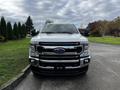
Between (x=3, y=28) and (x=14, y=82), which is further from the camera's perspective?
(x=3, y=28)

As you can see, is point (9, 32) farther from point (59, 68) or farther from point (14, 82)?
point (14, 82)

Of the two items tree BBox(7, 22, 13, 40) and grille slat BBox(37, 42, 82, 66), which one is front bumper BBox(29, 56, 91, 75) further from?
tree BBox(7, 22, 13, 40)

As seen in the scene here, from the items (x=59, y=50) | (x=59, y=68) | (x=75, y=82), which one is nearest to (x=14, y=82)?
(x=59, y=68)

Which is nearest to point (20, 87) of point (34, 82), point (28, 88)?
point (28, 88)

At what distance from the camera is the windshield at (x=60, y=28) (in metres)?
9.65

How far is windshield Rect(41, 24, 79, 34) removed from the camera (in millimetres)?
9651

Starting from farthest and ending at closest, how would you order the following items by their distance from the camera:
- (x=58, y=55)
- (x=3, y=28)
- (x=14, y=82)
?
(x=3, y=28) < (x=58, y=55) < (x=14, y=82)

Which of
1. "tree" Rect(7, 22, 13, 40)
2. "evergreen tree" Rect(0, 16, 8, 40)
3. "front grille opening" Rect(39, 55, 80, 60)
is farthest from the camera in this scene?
"tree" Rect(7, 22, 13, 40)

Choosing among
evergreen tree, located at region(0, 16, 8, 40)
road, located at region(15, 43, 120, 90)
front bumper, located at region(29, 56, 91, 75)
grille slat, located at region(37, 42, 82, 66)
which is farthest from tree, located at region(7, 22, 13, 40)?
grille slat, located at region(37, 42, 82, 66)

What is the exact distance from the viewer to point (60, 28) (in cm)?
990

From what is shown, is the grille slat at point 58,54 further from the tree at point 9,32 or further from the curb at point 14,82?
the tree at point 9,32

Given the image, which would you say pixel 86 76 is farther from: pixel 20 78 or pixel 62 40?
pixel 20 78

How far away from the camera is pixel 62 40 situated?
7.64m

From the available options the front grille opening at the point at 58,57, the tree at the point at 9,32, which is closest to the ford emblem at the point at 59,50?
the front grille opening at the point at 58,57
